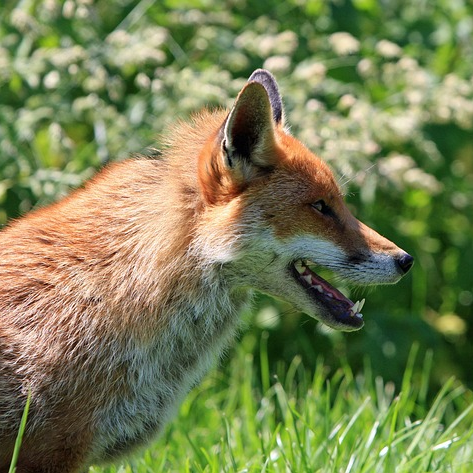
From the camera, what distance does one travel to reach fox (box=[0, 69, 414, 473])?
3.60 m

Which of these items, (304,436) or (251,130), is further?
(304,436)

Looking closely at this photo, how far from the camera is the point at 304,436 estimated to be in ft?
14.0

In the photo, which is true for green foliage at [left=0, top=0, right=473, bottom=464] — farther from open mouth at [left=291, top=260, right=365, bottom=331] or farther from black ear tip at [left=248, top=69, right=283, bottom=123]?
open mouth at [left=291, top=260, right=365, bottom=331]

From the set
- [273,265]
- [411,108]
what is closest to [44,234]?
[273,265]

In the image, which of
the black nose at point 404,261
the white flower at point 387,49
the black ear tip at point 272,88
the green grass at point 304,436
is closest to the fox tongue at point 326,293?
the black nose at point 404,261

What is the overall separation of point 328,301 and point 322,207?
0.43 meters

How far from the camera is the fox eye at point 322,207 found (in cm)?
394

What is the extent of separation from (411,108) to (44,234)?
3405 millimetres

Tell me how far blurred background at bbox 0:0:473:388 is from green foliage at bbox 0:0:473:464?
1 cm

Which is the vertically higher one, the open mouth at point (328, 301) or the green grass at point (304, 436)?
the open mouth at point (328, 301)

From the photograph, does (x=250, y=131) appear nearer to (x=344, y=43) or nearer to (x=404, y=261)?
(x=404, y=261)

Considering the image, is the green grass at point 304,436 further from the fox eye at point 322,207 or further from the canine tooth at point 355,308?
the fox eye at point 322,207

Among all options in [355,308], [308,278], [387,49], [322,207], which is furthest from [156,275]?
[387,49]

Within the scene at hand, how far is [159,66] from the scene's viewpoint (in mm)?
6062
